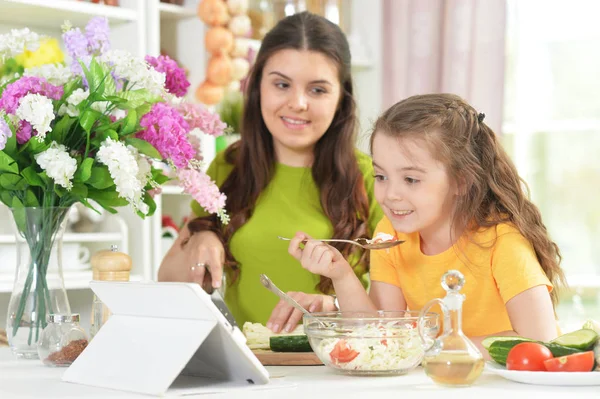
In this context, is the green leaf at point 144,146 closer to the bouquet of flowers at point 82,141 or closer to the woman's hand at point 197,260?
the bouquet of flowers at point 82,141

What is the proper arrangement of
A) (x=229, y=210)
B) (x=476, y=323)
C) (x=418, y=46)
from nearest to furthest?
(x=476, y=323) < (x=229, y=210) < (x=418, y=46)

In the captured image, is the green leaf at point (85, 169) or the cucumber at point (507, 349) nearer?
the cucumber at point (507, 349)

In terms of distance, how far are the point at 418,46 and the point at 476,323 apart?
6.66 ft

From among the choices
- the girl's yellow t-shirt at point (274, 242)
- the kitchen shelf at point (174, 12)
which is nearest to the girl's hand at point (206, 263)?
the girl's yellow t-shirt at point (274, 242)

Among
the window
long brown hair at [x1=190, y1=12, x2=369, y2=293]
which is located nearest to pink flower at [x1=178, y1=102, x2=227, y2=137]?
long brown hair at [x1=190, y1=12, x2=369, y2=293]

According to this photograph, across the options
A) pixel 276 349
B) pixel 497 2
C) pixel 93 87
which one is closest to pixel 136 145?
pixel 93 87

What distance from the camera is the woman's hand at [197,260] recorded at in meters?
1.92

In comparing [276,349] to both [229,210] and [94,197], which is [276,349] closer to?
[94,197]

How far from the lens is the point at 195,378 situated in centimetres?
122

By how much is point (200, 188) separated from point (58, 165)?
Result: 27cm

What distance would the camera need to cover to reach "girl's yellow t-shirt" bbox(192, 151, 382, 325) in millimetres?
2271

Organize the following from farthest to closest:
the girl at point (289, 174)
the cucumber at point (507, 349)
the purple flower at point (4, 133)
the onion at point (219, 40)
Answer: the onion at point (219, 40)
the girl at point (289, 174)
the purple flower at point (4, 133)
the cucumber at point (507, 349)

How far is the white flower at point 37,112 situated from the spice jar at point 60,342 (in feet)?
1.00

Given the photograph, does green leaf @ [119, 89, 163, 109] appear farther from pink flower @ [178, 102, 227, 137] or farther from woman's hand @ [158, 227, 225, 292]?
woman's hand @ [158, 227, 225, 292]
